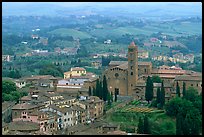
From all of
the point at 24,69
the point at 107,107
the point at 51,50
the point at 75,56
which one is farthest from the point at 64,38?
the point at 107,107

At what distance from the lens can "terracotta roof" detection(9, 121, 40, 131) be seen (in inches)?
367

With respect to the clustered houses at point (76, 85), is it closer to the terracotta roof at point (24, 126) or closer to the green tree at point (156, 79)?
the green tree at point (156, 79)

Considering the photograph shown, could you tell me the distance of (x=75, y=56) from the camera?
Result: 2741 cm

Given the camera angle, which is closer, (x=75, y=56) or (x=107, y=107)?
(x=107, y=107)

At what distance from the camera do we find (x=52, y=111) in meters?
10.7

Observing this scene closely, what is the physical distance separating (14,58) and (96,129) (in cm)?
1689

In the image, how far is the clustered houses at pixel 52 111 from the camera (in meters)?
10.0

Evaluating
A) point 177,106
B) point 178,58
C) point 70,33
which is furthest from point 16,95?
point 70,33

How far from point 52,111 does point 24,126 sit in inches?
53.4

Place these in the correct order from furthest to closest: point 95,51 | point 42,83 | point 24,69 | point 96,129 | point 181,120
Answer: point 95,51 < point 24,69 < point 42,83 < point 96,129 < point 181,120

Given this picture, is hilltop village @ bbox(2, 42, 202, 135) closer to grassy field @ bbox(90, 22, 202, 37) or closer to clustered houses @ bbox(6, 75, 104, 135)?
clustered houses @ bbox(6, 75, 104, 135)

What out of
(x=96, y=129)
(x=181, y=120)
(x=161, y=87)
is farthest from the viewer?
(x=161, y=87)

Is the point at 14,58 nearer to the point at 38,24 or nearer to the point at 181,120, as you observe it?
the point at 181,120

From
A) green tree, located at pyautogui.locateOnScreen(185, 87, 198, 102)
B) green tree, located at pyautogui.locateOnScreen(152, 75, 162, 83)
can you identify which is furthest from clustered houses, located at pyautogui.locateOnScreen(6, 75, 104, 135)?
green tree, located at pyautogui.locateOnScreen(152, 75, 162, 83)
